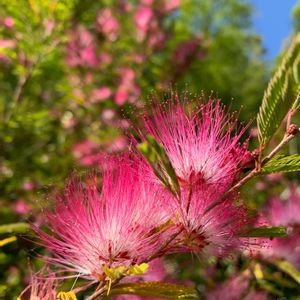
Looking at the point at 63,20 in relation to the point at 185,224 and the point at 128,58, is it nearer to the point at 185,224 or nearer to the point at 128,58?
the point at 128,58

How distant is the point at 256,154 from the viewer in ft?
3.91

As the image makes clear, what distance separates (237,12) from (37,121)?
1744cm

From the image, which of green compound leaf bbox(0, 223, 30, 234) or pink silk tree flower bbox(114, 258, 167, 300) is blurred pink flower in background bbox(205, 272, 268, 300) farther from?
green compound leaf bbox(0, 223, 30, 234)

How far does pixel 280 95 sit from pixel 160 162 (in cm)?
29

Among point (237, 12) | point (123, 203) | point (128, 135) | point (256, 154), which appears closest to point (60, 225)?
point (123, 203)

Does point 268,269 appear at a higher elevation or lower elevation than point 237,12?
lower

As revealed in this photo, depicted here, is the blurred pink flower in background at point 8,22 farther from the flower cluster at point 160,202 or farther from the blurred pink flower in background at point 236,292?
the flower cluster at point 160,202

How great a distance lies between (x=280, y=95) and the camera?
1101 millimetres

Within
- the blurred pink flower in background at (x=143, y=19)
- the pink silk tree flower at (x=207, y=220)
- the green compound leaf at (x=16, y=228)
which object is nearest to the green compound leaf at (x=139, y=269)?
the pink silk tree flower at (x=207, y=220)

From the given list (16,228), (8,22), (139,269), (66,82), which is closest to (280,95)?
(139,269)

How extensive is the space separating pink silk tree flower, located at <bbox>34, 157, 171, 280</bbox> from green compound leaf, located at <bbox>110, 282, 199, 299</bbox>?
0.18ft

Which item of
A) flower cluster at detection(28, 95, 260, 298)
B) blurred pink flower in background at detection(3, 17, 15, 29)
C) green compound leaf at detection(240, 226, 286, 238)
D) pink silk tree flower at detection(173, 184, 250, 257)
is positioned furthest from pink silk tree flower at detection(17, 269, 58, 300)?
blurred pink flower in background at detection(3, 17, 15, 29)

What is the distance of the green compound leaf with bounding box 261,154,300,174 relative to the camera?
1185 mm

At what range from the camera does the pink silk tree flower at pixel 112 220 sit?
1215 millimetres
